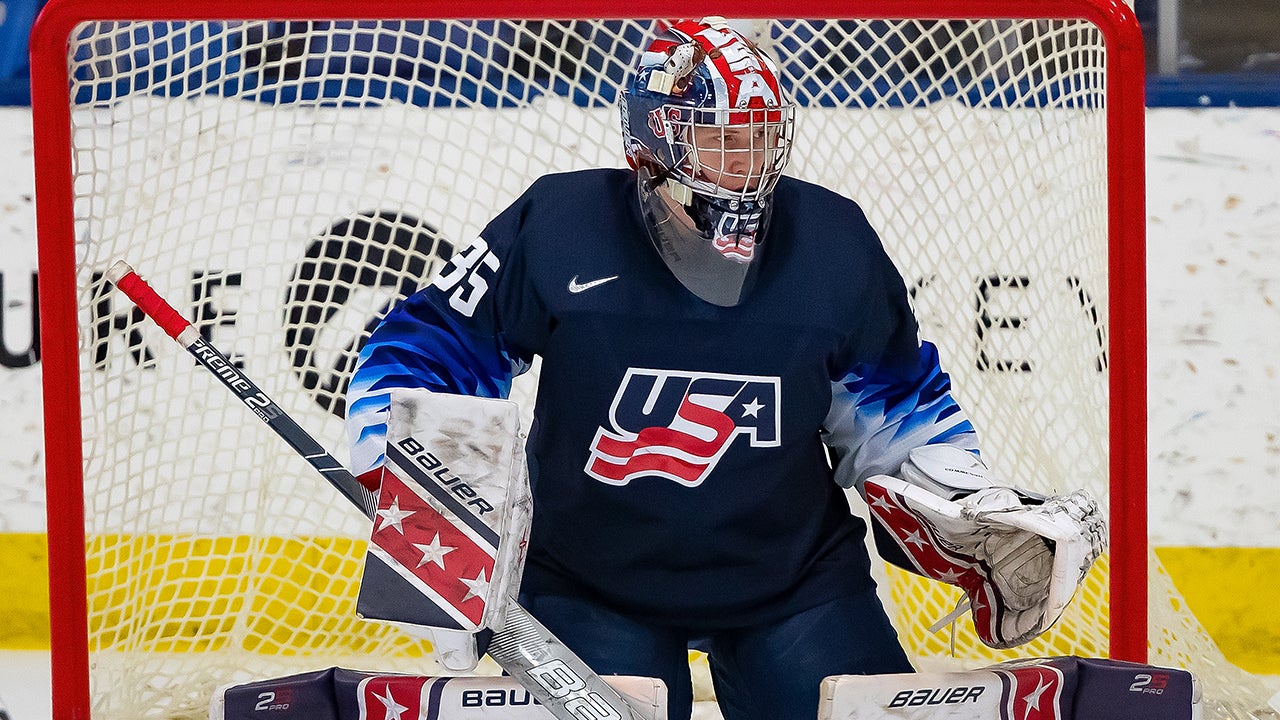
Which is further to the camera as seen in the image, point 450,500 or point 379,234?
point 379,234

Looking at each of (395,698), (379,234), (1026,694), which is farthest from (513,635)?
(379,234)

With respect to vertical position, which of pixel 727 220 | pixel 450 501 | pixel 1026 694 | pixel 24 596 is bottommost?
pixel 24 596

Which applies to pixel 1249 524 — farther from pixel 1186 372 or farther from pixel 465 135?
pixel 465 135

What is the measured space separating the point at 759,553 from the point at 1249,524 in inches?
55.8

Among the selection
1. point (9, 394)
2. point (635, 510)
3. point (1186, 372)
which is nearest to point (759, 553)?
point (635, 510)

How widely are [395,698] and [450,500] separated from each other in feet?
0.78

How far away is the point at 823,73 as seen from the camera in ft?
7.01

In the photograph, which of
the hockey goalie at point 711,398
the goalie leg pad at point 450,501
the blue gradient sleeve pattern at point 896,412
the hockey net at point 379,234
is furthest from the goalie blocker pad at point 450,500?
the blue gradient sleeve pattern at point 896,412

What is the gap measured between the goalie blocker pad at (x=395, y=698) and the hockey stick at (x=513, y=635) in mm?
18

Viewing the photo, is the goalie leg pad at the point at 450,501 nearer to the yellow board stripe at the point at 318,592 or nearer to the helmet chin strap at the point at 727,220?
the helmet chin strap at the point at 727,220

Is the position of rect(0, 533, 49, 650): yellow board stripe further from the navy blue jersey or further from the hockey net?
the navy blue jersey

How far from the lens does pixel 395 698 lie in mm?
1302

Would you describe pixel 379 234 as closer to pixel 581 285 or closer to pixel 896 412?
pixel 581 285

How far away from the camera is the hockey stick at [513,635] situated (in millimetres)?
1245
